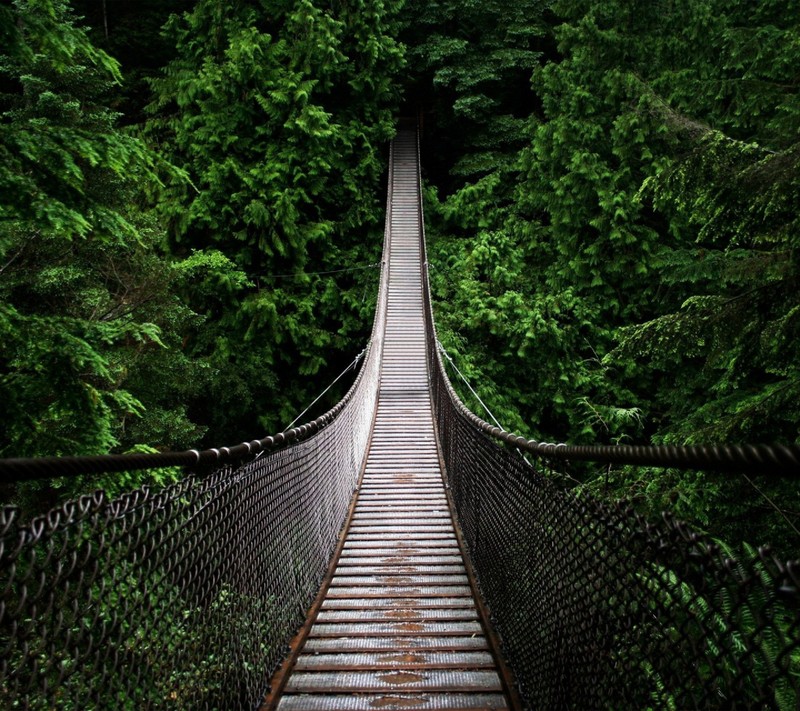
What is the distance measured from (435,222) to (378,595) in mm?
12547

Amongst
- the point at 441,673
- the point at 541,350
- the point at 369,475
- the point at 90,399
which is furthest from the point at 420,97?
the point at 441,673

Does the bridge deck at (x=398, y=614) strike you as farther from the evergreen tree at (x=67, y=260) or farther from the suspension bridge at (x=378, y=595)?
the evergreen tree at (x=67, y=260)

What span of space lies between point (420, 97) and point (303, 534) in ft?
59.0

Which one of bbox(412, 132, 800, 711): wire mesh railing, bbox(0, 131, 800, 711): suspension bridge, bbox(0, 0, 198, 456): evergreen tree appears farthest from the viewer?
bbox(0, 0, 198, 456): evergreen tree

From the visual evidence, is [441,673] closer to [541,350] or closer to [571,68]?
[541,350]

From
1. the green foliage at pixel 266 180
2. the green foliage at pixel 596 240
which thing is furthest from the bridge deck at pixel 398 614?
the green foliage at pixel 266 180

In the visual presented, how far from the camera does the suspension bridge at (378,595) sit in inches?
40.1

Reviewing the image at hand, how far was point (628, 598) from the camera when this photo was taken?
133cm

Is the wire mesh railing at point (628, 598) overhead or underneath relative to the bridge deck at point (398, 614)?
overhead

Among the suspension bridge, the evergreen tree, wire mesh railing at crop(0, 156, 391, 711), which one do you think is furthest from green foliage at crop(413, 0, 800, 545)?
the evergreen tree

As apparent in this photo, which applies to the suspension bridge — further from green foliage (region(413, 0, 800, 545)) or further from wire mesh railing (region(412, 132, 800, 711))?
green foliage (region(413, 0, 800, 545))

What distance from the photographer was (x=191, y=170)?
11992 mm

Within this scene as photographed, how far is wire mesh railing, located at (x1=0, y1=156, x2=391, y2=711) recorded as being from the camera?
1044mm

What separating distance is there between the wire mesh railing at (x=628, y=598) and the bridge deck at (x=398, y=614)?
22 cm
